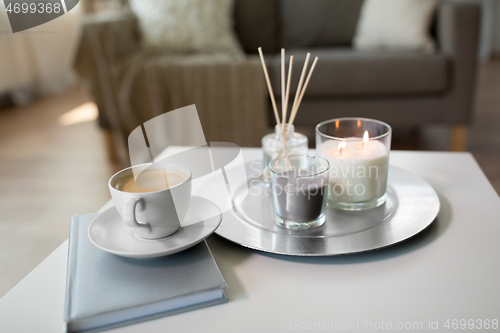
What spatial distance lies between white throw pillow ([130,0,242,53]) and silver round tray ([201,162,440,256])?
1447 mm

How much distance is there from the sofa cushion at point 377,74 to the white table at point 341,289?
48.5 inches

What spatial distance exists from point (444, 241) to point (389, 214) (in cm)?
8

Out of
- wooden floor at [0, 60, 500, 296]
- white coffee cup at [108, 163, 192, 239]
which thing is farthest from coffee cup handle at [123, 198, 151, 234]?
wooden floor at [0, 60, 500, 296]

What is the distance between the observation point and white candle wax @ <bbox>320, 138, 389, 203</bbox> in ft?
2.12

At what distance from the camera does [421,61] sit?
175 centimetres

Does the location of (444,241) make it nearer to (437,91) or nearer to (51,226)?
(51,226)

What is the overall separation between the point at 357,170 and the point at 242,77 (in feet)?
4.16

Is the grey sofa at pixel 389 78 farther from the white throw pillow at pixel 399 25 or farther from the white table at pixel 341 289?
the white table at pixel 341 289

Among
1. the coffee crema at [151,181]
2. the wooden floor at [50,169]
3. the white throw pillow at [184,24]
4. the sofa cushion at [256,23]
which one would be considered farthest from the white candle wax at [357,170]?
the sofa cushion at [256,23]

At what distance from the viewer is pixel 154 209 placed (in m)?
0.52

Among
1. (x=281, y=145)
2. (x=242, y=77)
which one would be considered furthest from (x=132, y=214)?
(x=242, y=77)

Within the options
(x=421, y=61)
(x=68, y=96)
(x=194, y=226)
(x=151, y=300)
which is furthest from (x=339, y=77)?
(x=68, y=96)

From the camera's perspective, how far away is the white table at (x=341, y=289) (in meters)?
0.45

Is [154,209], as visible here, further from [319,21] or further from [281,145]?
[319,21]
